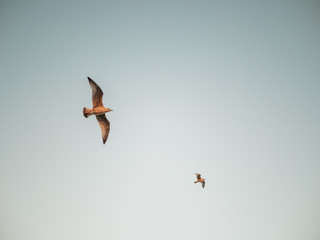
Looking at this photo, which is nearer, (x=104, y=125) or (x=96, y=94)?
(x=96, y=94)

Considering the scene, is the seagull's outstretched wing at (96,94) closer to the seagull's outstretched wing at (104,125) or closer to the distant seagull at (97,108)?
the distant seagull at (97,108)

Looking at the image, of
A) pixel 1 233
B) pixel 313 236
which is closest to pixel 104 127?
pixel 1 233

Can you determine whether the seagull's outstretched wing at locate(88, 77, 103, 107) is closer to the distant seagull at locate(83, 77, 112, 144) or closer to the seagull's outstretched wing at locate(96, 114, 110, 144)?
the distant seagull at locate(83, 77, 112, 144)

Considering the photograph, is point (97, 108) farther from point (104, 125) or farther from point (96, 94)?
point (104, 125)

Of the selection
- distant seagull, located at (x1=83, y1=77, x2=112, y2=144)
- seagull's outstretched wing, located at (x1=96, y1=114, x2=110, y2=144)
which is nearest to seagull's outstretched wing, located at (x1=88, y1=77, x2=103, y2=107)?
distant seagull, located at (x1=83, y1=77, x2=112, y2=144)

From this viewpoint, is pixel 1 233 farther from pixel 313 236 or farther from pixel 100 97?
pixel 313 236

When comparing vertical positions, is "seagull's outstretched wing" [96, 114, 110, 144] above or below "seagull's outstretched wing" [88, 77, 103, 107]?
below

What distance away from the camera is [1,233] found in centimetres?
4962

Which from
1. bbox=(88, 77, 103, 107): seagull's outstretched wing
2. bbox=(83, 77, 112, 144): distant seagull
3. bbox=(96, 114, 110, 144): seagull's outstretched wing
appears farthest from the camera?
bbox=(96, 114, 110, 144): seagull's outstretched wing

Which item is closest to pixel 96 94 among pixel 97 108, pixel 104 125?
pixel 97 108

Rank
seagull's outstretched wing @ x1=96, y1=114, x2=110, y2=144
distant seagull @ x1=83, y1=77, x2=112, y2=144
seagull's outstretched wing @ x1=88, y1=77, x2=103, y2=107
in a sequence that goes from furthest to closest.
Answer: seagull's outstretched wing @ x1=96, y1=114, x2=110, y2=144, distant seagull @ x1=83, y1=77, x2=112, y2=144, seagull's outstretched wing @ x1=88, y1=77, x2=103, y2=107

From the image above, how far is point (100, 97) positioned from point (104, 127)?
1.69 metres

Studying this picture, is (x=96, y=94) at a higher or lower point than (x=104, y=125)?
higher

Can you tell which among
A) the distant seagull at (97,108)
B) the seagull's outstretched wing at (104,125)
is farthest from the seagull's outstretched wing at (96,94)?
the seagull's outstretched wing at (104,125)
